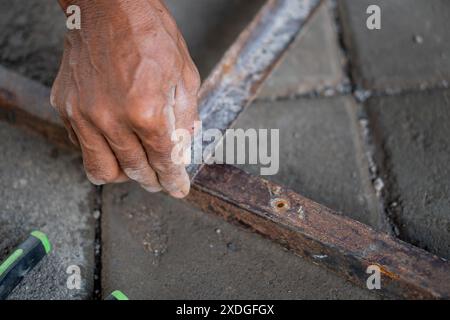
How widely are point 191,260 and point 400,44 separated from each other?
1.17m

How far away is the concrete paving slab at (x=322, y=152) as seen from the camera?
1963 mm

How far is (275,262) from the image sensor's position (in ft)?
5.99

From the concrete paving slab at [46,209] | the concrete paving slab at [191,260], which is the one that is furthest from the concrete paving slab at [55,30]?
the concrete paving slab at [191,260]

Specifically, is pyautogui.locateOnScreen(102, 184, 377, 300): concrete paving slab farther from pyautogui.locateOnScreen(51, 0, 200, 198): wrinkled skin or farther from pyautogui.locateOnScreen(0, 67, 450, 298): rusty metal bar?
pyautogui.locateOnScreen(51, 0, 200, 198): wrinkled skin

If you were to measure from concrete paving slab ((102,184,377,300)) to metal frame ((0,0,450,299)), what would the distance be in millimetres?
51

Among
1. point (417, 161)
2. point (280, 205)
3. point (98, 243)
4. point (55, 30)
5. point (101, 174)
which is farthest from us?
point (55, 30)

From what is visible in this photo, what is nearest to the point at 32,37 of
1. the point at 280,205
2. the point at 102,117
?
the point at 102,117

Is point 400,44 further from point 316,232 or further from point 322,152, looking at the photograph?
point 316,232

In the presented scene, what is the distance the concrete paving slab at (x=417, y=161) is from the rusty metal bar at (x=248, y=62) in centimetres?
40

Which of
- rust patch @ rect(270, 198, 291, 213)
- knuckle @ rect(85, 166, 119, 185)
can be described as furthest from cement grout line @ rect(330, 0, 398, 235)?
knuckle @ rect(85, 166, 119, 185)

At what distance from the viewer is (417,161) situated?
6.61 ft

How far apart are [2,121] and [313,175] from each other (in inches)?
43.0
